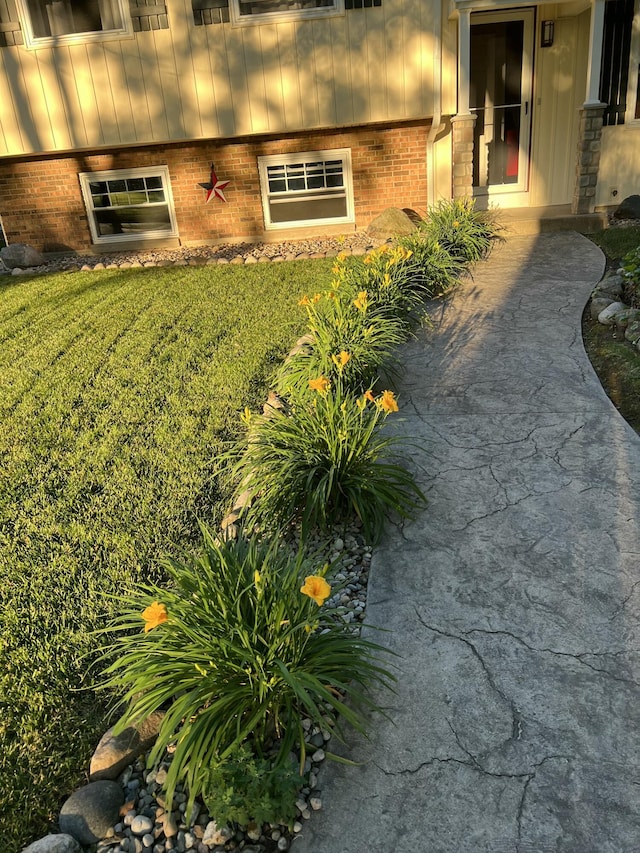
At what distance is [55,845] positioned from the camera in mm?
1901

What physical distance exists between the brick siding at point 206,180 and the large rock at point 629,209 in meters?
2.72

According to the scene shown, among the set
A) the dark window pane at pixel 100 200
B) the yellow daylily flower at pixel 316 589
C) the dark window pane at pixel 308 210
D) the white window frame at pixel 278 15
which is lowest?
the yellow daylily flower at pixel 316 589

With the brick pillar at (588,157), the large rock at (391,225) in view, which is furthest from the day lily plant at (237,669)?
the brick pillar at (588,157)

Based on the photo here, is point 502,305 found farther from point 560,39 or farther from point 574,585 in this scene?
point 560,39

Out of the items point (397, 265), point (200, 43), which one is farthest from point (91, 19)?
point (397, 265)

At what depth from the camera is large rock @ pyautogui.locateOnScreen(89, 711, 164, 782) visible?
2.18 meters

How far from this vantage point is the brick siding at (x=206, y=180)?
9.93 metres

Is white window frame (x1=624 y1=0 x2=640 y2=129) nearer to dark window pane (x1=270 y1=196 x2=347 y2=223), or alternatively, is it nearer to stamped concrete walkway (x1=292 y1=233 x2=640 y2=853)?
dark window pane (x1=270 y1=196 x2=347 y2=223)

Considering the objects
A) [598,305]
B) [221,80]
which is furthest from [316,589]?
[221,80]

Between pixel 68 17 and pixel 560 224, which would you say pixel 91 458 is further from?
pixel 68 17

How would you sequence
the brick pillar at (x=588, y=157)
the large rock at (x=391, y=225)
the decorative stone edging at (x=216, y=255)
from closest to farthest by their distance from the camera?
the brick pillar at (x=588, y=157), the decorative stone edging at (x=216, y=255), the large rock at (x=391, y=225)

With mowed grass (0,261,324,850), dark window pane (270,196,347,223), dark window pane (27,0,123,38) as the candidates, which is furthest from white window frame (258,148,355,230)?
dark window pane (27,0,123,38)

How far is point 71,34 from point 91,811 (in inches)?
398

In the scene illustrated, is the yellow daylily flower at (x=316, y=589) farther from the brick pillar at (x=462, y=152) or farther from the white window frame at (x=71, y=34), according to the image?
A: the white window frame at (x=71, y=34)
